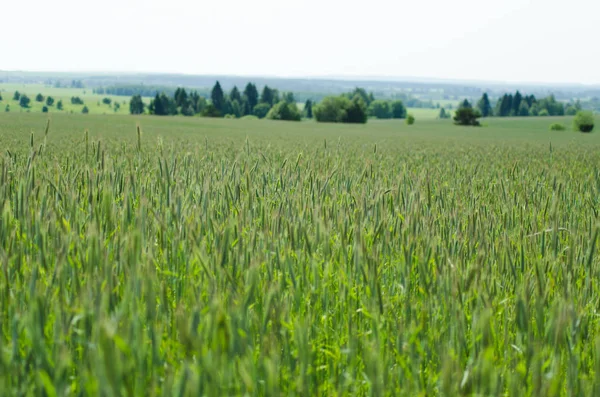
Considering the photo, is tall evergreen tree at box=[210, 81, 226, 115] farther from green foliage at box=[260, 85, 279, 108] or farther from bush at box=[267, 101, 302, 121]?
Result: bush at box=[267, 101, 302, 121]

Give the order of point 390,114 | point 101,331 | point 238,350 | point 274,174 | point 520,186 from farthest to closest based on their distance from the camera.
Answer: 1. point 390,114
2. point 520,186
3. point 274,174
4. point 238,350
5. point 101,331

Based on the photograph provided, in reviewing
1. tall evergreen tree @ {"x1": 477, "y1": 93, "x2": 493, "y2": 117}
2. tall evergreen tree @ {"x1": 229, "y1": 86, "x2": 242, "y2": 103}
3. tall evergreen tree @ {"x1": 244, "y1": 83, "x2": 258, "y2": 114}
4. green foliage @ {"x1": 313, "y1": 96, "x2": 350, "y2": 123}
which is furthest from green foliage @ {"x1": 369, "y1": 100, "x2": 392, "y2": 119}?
green foliage @ {"x1": 313, "y1": 96, "x2": 350, "y2": 123}

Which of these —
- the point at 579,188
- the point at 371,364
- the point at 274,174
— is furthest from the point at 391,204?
the point at 579,188

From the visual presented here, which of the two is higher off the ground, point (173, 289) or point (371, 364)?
point (371, 364)

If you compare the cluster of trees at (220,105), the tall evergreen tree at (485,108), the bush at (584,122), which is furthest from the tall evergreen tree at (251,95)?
the bush at (584,122)

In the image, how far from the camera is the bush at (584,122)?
7444 cm

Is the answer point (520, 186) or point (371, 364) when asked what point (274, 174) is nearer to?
point (520, 186)

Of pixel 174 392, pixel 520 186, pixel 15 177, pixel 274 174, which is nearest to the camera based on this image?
pixel 174 392

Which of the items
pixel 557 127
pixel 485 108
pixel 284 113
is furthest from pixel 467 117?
pixel 485 108

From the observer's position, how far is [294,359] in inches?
71.9

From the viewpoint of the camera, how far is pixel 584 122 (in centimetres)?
7500

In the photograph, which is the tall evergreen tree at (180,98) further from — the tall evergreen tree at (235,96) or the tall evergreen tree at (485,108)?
the tall evergreen tree at (485,108)

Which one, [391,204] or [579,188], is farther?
[579,188]

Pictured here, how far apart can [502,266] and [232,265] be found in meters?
1.43
